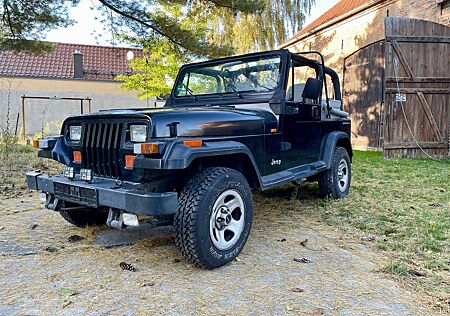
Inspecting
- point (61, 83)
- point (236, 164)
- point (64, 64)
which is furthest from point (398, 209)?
point (64, 64)

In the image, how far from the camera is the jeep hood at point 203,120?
2.60m

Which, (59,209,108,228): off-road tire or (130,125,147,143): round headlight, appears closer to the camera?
(130,125,147,143): round headlight

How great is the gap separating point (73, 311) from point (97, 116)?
1438mm

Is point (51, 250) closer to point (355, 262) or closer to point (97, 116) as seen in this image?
point (97, 116)

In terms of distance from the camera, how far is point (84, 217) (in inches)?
143

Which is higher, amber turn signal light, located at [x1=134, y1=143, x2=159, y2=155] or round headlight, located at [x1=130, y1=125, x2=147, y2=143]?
round headlight, located at [x1=130, y1=125, x2=147, y2=143]

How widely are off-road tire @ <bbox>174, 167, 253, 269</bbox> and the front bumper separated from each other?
0.40 ft

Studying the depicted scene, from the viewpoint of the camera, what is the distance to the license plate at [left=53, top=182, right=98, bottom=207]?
8.63ft

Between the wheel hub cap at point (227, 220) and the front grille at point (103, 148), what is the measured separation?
78 centimetres

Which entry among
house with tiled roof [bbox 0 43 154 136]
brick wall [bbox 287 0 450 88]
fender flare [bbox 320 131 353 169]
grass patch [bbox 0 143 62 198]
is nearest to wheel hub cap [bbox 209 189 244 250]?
fender flare [bbox 320 131 353 169]

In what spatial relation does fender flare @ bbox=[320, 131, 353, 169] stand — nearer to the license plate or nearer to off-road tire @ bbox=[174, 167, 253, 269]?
off-road tire @ bbox=[174, 167, 253, 269]

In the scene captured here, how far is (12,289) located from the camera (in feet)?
7.76

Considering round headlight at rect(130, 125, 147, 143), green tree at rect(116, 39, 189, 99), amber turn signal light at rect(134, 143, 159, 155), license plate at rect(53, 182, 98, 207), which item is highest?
green tree at rect(116, 39, 189, 99)

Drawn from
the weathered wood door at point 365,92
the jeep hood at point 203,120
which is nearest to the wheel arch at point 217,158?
the jeep hood at point 203,120
